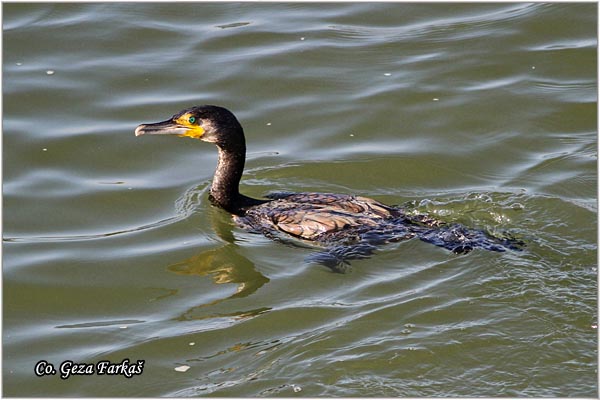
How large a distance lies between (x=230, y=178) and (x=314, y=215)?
0.99m

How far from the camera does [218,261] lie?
812 cm

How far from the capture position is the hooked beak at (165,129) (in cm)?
845

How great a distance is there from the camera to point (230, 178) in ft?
28.4

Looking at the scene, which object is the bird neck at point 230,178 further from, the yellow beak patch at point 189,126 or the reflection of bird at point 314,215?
the yellow beak patch at point 189,126

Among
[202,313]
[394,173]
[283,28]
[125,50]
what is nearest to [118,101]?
[125,50]

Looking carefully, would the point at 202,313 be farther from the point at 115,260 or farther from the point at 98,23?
the point at 98,23

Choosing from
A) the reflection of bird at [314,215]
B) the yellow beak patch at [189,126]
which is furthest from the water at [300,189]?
the yellow beak patch at [189,126]

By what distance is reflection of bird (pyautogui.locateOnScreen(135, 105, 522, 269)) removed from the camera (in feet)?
25.6

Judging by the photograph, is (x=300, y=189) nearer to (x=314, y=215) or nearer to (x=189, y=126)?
(x=314, y=215)

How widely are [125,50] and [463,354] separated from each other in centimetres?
692

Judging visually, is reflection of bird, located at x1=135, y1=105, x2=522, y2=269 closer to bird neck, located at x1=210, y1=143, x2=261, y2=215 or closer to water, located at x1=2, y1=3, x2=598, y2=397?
bird neck, located at x1=210, y1=143, x2=261, y2=215

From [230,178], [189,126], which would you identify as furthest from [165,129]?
[230,178]

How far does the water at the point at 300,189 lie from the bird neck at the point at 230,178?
0.18 meters

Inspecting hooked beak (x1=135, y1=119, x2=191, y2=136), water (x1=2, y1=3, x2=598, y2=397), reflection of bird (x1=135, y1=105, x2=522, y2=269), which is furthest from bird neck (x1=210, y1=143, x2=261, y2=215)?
hooked beak (x1=135, y1=119, x2=191, y2=136)
